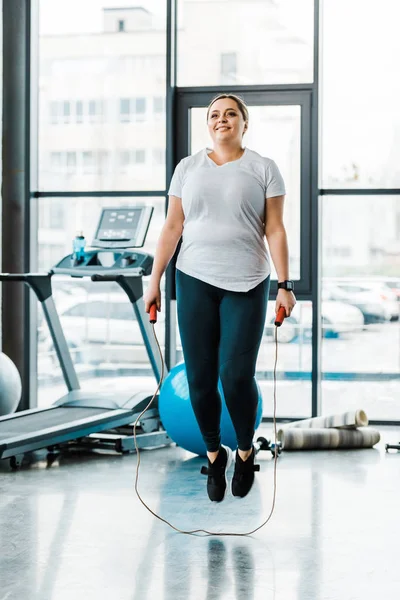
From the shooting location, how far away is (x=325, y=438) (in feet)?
16.9

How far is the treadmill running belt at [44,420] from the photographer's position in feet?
15.9

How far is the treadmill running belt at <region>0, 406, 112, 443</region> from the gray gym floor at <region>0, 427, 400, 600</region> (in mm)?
188

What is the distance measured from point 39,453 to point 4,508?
1.26m

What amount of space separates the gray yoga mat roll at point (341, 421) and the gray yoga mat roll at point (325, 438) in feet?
0.15

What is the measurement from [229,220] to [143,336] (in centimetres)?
218

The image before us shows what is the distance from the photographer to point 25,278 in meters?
5.13

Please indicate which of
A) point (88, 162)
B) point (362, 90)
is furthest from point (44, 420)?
point (362, 90)

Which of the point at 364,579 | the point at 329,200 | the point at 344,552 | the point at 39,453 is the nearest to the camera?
the point at 364,579

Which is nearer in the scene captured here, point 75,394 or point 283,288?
point 283,288

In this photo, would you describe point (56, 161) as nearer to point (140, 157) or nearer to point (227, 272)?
point (140, 157)

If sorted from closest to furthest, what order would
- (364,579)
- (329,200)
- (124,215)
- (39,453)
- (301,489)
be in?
1. (364,579)
2. (301,489)
3. (39,453)
4. (124,215)
5. (329,200)

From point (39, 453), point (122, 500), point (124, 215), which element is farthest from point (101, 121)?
point (122, 500)

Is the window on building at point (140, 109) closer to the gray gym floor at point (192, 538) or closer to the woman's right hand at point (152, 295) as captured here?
the gray gym floor at point (192, 538)

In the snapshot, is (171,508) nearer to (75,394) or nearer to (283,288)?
(283,288)
